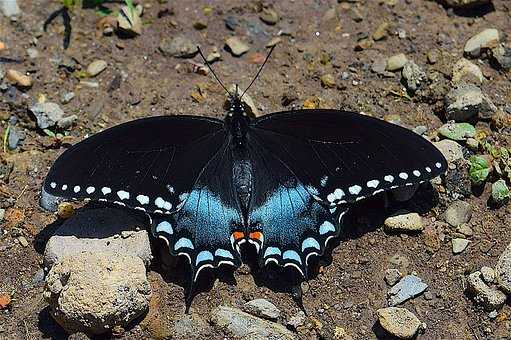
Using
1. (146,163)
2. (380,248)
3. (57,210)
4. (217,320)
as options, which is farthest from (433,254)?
(57,210)

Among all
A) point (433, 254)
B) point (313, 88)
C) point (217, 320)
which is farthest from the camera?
point (313, 88)

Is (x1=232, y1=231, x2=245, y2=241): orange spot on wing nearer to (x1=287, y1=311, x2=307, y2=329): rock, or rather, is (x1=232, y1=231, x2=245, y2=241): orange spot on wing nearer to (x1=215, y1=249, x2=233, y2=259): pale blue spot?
(x1=215, y1=249, x2=233, y2=259): pale blue spot

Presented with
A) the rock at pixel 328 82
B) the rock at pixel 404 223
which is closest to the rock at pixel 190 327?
the rock at pixel 404 223

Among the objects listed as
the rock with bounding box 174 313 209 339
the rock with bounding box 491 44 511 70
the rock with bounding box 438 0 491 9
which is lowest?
the rock with bounding box 174 313 209 339

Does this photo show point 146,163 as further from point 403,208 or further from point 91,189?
point 403,208

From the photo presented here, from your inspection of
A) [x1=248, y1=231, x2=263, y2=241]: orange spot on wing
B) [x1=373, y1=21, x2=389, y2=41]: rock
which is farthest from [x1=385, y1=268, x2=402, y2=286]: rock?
[x1=373, y1=21, x2=389, y2=41]: rock

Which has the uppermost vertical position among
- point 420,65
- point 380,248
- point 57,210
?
point 420,65
